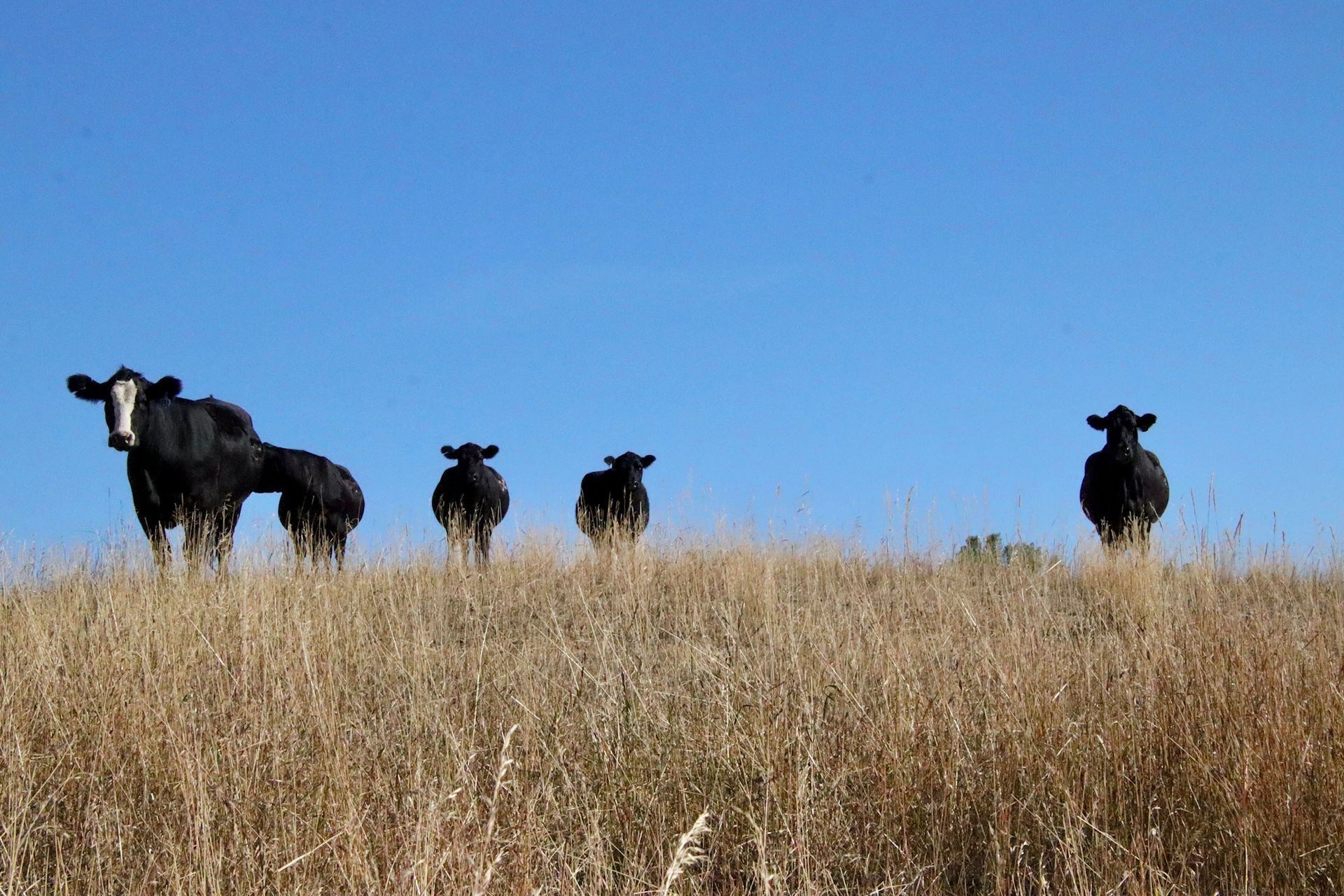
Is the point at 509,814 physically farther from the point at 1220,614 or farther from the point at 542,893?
the point at 1220,614

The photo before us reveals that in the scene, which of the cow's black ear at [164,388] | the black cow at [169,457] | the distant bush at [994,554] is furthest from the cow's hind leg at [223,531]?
the distant bush at [994,554]

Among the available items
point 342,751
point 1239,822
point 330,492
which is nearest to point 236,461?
point 330,492

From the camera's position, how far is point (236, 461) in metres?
14.2

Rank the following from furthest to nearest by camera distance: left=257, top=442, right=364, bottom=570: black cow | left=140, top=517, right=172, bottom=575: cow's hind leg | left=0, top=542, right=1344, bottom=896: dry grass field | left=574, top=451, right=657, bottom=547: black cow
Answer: left=574, top=451, right=657, bottom=547: black cow < left=257, top=442, right=364, bottom=570: black cow < left=140, top=517, right=172, bottom=575: cow's hind leg < left=0, top=542, right=1344, bottom=896: dry grass field

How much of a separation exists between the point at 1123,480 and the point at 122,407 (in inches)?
472

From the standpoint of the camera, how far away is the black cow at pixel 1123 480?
15211 mm

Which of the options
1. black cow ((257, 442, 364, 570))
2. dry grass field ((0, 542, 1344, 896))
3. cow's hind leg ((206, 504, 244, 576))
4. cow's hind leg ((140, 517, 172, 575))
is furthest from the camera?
black cow ((257, 442, 364, 570))

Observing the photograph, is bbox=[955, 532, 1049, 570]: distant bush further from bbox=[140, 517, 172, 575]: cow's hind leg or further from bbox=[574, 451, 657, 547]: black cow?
bbox=[140, 517, 172, 575]: cow's hind leg

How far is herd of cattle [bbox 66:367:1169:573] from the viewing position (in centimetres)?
1278

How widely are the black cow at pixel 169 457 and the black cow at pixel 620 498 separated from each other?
5242 mm

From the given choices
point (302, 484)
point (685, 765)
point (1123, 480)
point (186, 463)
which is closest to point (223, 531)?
point (186, 463)

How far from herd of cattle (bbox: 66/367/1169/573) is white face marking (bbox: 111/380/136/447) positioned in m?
0.01

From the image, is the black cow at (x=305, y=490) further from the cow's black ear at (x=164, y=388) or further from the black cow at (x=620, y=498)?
the black cow at (x=620, y=498)

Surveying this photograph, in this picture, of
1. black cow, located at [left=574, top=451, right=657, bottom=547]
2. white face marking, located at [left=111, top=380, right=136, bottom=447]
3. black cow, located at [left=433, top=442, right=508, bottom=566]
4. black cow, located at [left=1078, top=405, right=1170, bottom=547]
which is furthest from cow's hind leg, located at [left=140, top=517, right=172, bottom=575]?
black cow, located at [left=1078, top=405, right=1170, bottom=547]
